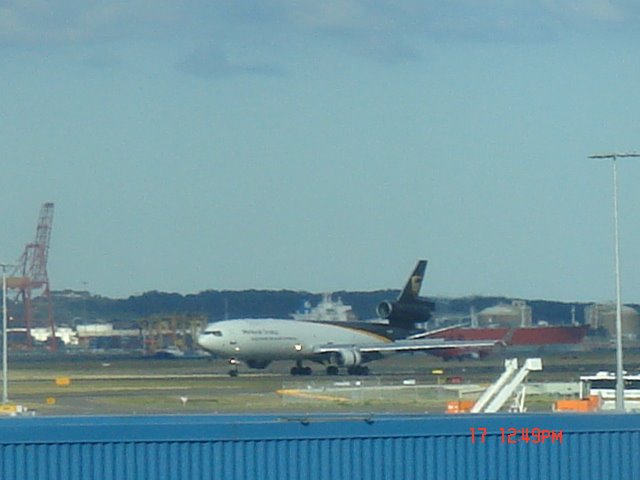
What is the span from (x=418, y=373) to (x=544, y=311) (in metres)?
18.0

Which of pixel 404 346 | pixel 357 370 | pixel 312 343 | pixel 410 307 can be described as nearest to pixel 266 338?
pixel 312 343

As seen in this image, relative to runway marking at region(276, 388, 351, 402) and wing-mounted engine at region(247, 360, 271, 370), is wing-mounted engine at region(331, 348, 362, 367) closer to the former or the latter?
wing-mounted engine at region(247, 360, 271, 370)

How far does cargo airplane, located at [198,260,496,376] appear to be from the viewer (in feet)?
223

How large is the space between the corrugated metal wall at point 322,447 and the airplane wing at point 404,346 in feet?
182

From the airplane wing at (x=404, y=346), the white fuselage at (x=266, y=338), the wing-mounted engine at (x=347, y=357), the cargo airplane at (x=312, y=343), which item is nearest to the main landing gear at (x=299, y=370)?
the cargo airplane at (x=312, y=343)

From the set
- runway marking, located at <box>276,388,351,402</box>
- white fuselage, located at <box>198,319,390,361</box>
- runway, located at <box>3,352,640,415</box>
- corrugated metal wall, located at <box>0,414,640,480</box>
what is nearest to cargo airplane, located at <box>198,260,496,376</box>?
white fuselage, located at <box>198,319,390,361</box>

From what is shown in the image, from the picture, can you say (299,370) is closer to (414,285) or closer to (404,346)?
(404,346)

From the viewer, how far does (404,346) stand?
73.2 m

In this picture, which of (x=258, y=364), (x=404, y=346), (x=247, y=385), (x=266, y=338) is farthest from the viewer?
(x=404, y=346)

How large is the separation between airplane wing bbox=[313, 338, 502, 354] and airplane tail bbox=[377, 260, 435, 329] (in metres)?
4.68

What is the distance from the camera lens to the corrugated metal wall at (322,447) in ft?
45.9

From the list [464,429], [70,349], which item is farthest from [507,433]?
[70,349]

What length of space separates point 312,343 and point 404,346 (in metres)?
5.58

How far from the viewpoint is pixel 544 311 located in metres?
87.8
